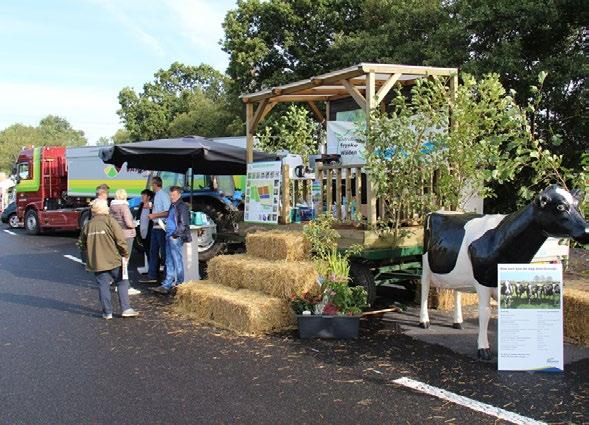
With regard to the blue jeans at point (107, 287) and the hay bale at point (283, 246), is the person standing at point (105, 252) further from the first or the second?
the hay bale at point (283, 246)

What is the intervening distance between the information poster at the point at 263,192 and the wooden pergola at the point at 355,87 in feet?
3.15

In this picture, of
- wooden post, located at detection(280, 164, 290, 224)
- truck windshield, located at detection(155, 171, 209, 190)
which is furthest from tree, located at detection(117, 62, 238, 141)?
Answer: wooden post, located at detection(280, 164, 290, 224)

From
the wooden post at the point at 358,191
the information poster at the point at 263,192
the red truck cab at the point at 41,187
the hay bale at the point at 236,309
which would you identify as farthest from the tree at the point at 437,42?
the red truck cab at the point at 41,187

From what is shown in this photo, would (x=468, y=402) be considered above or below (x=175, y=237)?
below

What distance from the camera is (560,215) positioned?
4938 mm

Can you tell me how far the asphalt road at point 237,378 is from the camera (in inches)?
168

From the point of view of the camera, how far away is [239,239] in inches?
442

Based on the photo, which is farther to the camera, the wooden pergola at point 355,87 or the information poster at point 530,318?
the wooden pergola at point 355,87

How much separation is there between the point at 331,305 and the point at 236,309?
46.2 inches

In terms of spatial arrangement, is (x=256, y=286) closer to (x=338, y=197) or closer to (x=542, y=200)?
(x=338, y=197)

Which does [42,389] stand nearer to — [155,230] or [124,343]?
[124,343]

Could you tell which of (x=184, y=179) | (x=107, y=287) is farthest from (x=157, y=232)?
(x=184, y=179)

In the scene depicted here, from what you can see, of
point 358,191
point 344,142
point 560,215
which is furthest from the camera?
point 344,142

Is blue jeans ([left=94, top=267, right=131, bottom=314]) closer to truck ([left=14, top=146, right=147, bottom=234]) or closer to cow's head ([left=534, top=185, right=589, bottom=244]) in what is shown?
cow's head ([left=534, top=185, right=589, bottom=244])
